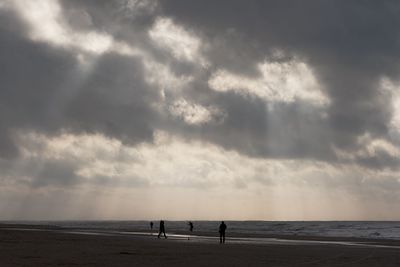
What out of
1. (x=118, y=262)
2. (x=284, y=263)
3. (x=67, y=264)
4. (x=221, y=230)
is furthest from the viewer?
(x=221, y=230)

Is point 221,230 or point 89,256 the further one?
point 221,230

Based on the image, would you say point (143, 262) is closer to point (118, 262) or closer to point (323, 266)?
point (118, 262)

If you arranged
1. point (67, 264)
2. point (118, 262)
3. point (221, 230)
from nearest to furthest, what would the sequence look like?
1. point (67, 264)
2. point (118, 262)
3. point (221, 230)

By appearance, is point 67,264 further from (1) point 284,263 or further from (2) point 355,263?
(2) point 355,263

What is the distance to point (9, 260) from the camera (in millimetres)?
23172

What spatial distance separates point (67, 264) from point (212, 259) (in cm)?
838

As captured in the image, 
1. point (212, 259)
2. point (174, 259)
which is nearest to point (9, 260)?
point (174, 259)

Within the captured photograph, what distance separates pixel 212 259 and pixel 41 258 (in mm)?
9069

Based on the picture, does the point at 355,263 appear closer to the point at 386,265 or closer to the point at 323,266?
the point at 386,265

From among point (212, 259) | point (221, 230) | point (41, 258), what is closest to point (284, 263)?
point (212, 259)

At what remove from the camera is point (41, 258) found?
24828 millimetres

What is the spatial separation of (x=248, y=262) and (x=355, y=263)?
19.7ft

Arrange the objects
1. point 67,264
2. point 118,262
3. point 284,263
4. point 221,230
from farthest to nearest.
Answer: point 221,230 < point 284,263 < point 118,262 < point 67,264

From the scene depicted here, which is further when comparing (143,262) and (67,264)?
(143,262)
